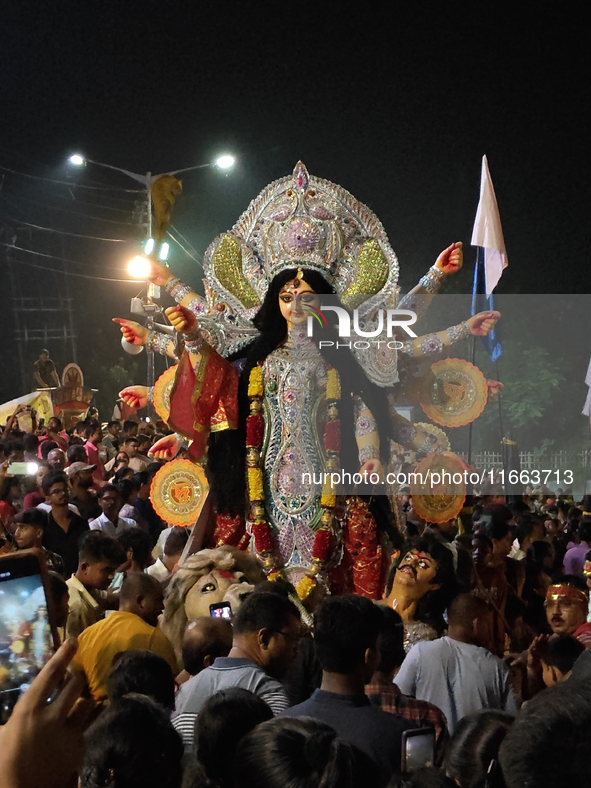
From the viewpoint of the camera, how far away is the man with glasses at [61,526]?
21.3 ft

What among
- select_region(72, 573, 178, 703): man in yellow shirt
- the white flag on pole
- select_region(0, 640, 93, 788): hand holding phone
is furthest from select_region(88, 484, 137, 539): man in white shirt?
select_region(0, 640, 93, 788): hand holding phone

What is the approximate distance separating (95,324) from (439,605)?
1666cm

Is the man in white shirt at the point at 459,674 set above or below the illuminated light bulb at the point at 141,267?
below

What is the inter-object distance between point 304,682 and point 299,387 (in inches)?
111

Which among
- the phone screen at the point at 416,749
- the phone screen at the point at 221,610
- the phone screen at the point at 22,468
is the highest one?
the phone screen at the point at 22,468

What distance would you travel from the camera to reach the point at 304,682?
371 cm

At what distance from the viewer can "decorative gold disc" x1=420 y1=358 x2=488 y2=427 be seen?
21.4 ft

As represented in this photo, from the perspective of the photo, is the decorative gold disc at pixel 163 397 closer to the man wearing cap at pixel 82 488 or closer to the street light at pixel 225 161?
the man wearing cap at pixel 82 488

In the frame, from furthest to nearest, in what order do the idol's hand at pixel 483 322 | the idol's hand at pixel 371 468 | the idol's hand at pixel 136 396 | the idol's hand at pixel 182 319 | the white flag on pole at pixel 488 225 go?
the white flag on pole at pixel 488 225 → the idol's hand at pixel 136 396 → the idol's hand at pixel 483 322 → the idol's hand at pixel 371 468 → the idol's hand at pixel 182 319

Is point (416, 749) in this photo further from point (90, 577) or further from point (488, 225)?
point (488, 225)

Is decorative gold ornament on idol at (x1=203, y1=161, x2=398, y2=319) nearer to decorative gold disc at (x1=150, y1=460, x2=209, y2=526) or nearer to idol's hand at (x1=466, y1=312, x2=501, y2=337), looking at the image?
idol's hand at (x1=466, y1=312, x2=501, y2=337)

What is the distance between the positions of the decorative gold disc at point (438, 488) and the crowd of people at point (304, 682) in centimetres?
27

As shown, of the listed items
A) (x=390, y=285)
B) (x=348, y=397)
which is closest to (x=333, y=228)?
(x=390, y=285)

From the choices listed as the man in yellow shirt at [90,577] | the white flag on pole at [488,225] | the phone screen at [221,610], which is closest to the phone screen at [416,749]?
the phone screen at [221,610]
